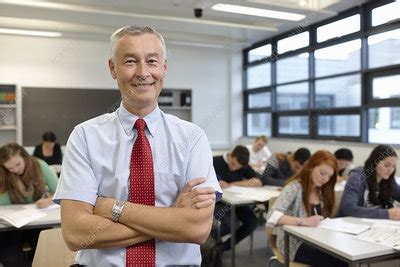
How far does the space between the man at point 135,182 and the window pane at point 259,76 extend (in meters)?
6.69

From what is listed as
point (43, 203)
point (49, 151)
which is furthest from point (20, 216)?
point (49, 151)

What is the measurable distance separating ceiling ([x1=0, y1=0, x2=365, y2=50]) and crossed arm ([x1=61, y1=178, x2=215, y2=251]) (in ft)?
13.6

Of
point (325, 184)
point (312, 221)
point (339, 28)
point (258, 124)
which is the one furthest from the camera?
point (258, 124)

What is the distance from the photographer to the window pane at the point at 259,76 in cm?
764

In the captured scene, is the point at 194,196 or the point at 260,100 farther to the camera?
the point at 260,100

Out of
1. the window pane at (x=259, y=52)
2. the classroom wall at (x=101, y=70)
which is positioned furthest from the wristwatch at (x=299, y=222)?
the window pane at (x=259, y=52)

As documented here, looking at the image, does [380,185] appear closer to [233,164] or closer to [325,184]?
[325,184]

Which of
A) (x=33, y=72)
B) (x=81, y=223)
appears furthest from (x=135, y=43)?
(x=33, y=72)

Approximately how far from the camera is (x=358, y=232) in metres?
2.28

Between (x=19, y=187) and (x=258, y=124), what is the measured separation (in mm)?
5960

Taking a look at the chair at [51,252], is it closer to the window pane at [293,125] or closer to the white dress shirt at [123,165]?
the white dress shirt at [123,165]

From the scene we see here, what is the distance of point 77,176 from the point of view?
3.59ft

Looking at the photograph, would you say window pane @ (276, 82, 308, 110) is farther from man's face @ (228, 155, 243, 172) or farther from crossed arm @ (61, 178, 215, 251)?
crossed arm @ (61, 178, 215, 251)

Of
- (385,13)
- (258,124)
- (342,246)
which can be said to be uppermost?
(385,13)
